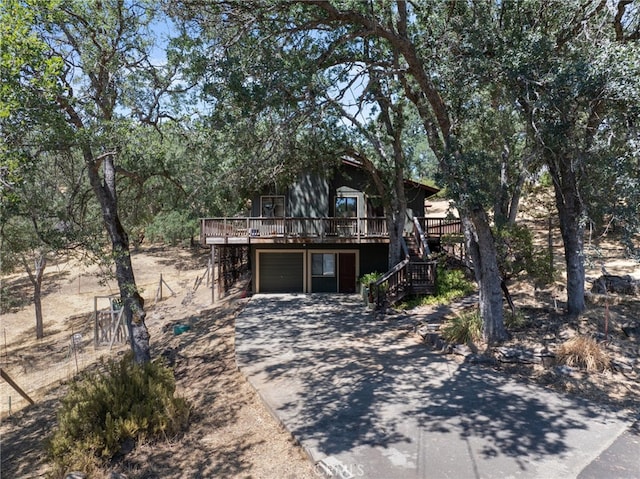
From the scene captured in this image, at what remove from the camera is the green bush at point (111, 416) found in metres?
6.09

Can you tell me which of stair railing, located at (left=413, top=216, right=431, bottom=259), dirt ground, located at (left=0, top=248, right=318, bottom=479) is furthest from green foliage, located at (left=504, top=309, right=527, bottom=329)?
dirt ground, located at (left=0, top=248, right=318, bottom=479)

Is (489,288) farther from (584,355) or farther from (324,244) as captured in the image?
(324,244)

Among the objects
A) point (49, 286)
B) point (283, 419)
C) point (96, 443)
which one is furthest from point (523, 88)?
point (49, 286)

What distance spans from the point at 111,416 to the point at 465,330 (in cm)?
766

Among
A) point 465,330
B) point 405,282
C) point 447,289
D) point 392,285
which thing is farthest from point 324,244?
point 465,330

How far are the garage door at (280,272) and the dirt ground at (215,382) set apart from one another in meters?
1.22

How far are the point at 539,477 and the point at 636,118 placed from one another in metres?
5.75

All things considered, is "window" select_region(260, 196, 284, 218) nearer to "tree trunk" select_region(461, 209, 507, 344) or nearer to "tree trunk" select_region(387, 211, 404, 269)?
"tree trunk" select_region(387, 211, 404, 269)

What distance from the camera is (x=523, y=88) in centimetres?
852

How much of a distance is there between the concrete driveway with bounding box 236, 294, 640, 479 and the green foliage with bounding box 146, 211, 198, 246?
1867 cm

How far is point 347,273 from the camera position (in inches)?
730

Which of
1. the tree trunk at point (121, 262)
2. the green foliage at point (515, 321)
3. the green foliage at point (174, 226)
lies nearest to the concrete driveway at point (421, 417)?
the green foliage at point (515, 321)

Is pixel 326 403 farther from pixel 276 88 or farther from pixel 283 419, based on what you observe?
pixel 276 88

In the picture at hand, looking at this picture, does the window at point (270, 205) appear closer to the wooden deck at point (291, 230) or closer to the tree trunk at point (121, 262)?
the wooden deck at point (291, 230)
